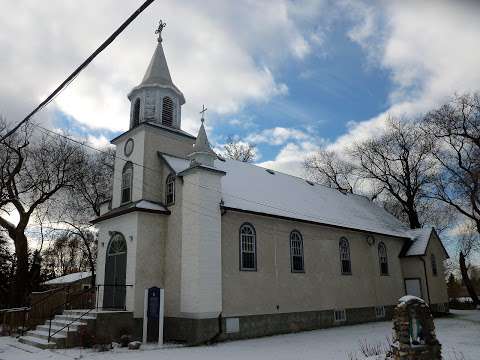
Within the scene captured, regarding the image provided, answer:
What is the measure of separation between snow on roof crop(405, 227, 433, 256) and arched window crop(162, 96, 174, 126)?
18.3m

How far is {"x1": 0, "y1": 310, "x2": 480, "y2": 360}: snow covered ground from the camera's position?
12.5 m

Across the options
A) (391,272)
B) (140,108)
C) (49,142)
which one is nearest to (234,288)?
(140,108)

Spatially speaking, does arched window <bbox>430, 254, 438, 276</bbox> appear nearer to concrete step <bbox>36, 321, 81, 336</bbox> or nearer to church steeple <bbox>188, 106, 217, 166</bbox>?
church steeple <bbox>188, 106, 217, 166</bbox>

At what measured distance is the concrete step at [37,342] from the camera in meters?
14.2

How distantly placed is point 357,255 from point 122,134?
15005 millimetres

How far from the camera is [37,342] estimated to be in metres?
14.9

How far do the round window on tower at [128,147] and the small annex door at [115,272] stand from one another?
13.8 feet

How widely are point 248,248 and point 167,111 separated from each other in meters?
8.23

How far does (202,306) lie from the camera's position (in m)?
16.2

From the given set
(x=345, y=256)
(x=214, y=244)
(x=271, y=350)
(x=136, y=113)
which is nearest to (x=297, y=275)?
(x=345, y=256)

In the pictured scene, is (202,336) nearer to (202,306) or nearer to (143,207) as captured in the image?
(202,306)

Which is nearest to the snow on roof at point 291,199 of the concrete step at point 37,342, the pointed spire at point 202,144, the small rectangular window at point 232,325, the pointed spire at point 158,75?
the pointed spire at point 202,144

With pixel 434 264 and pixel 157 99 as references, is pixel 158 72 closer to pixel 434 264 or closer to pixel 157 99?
pixel 157 99

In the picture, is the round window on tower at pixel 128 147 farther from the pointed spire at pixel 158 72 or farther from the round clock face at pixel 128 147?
the pointed spire at pixel 158 72
